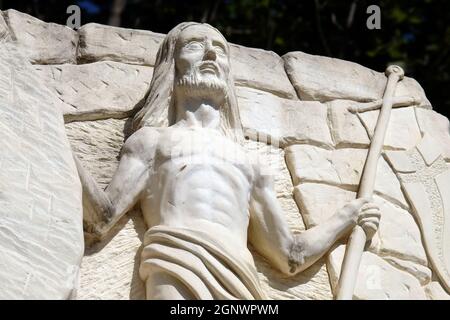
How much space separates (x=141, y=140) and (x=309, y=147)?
84 cm

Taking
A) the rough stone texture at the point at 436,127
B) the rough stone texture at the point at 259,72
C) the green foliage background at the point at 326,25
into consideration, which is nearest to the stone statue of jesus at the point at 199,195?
the rough stone texture at the point at 259,72

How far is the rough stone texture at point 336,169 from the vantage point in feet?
18.4

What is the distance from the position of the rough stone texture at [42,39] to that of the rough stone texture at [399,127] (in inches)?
51.0

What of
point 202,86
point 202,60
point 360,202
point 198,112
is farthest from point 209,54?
point 360,202

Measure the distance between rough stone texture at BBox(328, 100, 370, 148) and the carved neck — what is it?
634 mm

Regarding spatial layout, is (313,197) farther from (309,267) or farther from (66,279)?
(66,279)

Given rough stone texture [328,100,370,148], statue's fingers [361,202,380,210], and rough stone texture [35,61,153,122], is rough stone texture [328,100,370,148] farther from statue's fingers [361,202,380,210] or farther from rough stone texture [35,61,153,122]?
rough stone texture [35,61,153,122]

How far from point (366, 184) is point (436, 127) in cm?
67

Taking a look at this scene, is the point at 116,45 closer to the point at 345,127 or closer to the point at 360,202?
the point at 345,127

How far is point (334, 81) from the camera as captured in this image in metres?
6.08

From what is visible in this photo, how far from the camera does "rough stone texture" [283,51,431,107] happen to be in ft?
19.7

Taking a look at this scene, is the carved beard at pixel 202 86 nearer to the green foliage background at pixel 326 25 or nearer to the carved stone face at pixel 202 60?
the carved stone face at pixel 202 60

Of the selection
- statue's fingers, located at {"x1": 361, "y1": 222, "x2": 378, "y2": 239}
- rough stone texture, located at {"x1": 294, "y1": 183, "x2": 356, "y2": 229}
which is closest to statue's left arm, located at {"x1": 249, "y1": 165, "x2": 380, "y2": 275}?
statue's fingers, located at {"x1": 361, "y1": 222, "x2": 378, "y2": 239}

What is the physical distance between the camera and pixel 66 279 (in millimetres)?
4512
